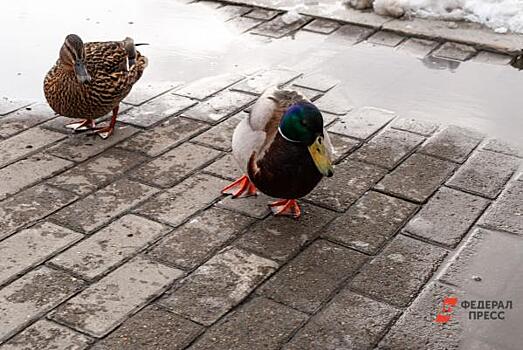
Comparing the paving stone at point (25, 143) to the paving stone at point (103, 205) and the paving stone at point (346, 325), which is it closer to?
the paving stone at point (103, 205)

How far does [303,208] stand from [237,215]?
1.23ft

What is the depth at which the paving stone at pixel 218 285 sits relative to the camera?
3648 mm

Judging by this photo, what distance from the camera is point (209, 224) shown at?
432 centimetres

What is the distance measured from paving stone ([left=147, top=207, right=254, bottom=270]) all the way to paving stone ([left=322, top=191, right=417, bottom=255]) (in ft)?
1.62

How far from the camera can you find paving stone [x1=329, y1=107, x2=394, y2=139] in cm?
535

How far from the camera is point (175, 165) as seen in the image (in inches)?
194

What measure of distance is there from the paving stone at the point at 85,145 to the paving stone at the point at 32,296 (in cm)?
128

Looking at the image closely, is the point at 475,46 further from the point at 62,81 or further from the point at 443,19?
the point at 62,81

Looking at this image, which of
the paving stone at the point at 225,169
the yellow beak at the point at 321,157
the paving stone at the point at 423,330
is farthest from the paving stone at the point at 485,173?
the paving stone at the point at 225,169

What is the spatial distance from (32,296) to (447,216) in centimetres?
219

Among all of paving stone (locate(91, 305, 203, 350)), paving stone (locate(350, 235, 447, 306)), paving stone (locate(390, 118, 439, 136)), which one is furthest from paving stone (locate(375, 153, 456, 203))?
paving stone (locate(91, 305, 203, 350))

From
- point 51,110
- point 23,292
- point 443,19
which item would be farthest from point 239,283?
point 443,19

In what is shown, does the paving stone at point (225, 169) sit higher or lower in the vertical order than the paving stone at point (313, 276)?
higher

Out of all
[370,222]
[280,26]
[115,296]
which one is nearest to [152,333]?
[115,296]
